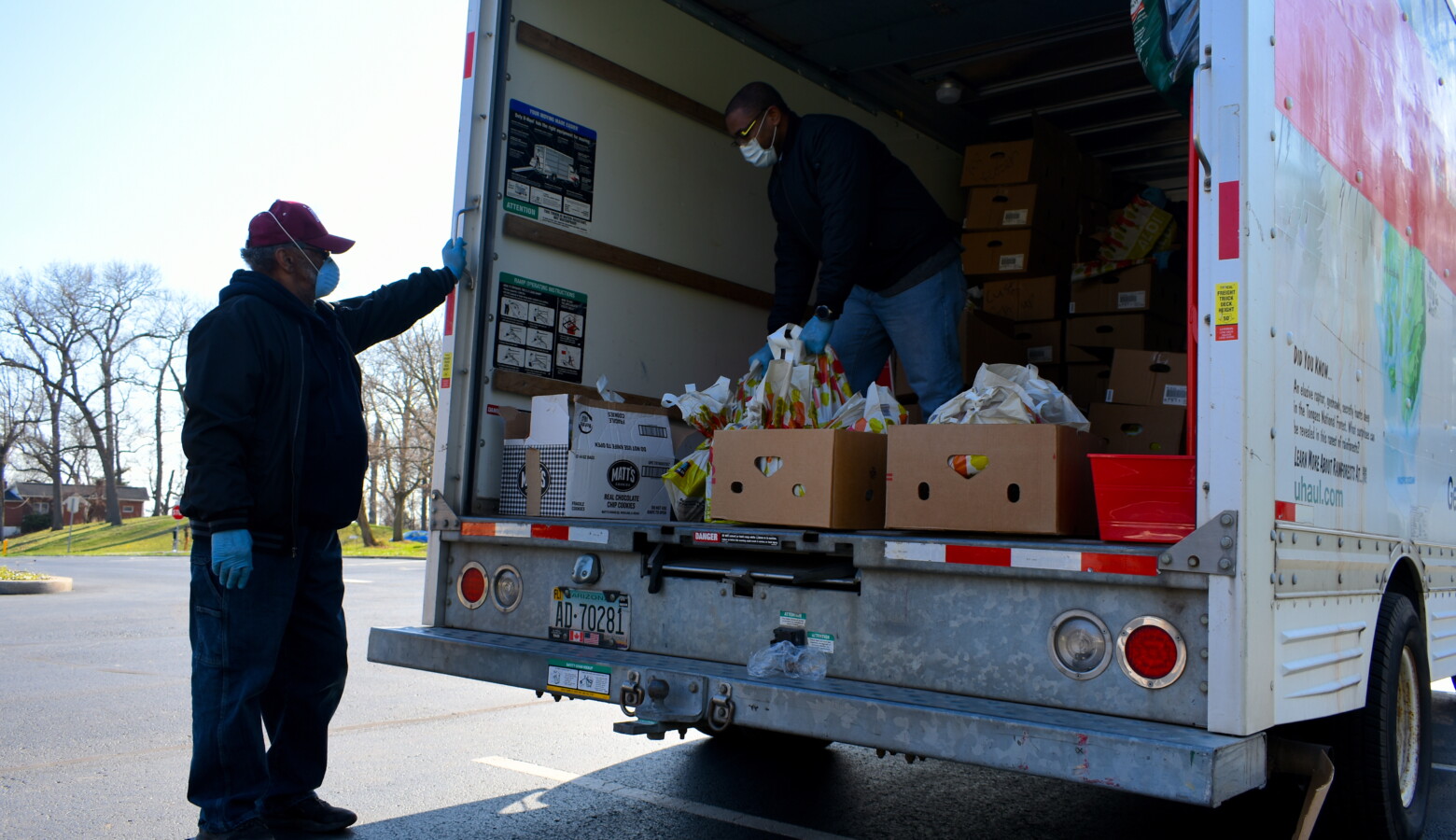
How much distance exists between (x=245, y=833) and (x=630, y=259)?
247 cm

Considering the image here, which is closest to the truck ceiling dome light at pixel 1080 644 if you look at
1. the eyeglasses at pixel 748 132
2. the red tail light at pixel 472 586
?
the red tail light at pixel 472 586

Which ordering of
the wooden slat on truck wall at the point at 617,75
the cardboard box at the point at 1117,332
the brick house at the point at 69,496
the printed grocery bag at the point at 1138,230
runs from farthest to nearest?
the brick house at the point at 69,496, the printed grocery bag at the point at 1138,230, the cardboard box at the point at 1117,332, the wooden slat on truck wall at the point at 617,75

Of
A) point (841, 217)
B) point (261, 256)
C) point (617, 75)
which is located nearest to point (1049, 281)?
point (841, 217)

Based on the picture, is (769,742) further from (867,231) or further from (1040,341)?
(1040,341)

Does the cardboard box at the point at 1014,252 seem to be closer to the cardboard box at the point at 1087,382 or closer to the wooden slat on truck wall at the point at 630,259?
the cardboard box at the point at 1087,382

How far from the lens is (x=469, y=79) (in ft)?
12.9

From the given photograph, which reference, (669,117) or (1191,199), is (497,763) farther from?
(1191,199)

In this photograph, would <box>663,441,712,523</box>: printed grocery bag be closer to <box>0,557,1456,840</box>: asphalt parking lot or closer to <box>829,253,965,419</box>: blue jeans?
<box>0,557,1456,840</box>: asphalt parking lot

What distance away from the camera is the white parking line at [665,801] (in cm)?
377

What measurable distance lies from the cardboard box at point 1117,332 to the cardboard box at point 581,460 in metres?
2.94

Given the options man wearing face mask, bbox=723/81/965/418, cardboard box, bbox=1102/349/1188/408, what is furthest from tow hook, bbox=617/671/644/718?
cardboard box, bbox=1102/349/1188/408

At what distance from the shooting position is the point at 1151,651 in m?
2.46

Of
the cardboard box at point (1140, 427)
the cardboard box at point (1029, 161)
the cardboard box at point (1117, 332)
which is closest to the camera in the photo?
the cardboard box at point (1140, 427)

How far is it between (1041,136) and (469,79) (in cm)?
358
